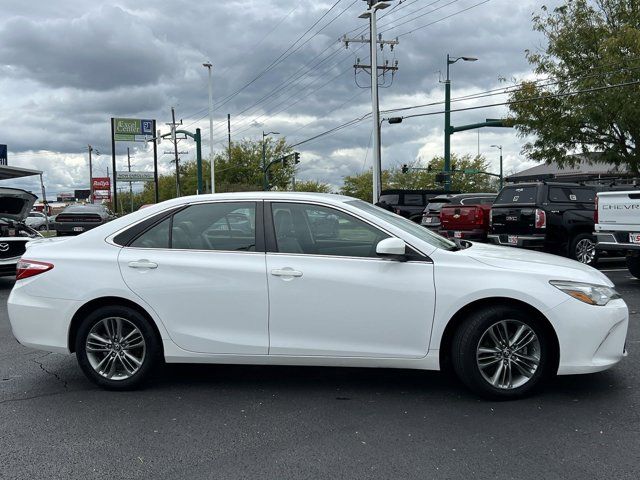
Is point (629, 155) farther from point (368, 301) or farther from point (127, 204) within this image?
point (127, 204)

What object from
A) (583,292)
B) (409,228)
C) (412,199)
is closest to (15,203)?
(409,228)

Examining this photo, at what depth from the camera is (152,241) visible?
185 inches

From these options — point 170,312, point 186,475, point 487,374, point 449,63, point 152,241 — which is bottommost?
point 186,475

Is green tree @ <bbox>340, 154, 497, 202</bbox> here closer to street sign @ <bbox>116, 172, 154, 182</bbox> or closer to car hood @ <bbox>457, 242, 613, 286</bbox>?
street sign @ <bbox>116, 172, 154, 182</bbox>

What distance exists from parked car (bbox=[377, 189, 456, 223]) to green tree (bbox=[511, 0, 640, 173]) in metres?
4.19

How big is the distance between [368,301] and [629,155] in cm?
1756

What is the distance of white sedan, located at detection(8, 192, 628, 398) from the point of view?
13.8ft

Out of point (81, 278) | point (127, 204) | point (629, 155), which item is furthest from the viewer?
point (127, 204)

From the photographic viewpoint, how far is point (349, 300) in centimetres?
430

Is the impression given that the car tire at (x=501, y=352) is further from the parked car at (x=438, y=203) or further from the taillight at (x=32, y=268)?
the parked car at (x=438, y=203)

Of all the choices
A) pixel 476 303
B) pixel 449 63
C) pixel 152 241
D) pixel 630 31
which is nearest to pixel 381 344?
pixel 476 303

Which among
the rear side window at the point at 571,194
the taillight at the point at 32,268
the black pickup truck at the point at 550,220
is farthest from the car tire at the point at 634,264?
the taillight at the point at 32,268

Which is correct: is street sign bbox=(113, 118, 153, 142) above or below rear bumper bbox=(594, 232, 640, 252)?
above

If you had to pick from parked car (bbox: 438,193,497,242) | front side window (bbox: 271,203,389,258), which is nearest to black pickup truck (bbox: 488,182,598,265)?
parked car (bbox: 438,193,497,242)
